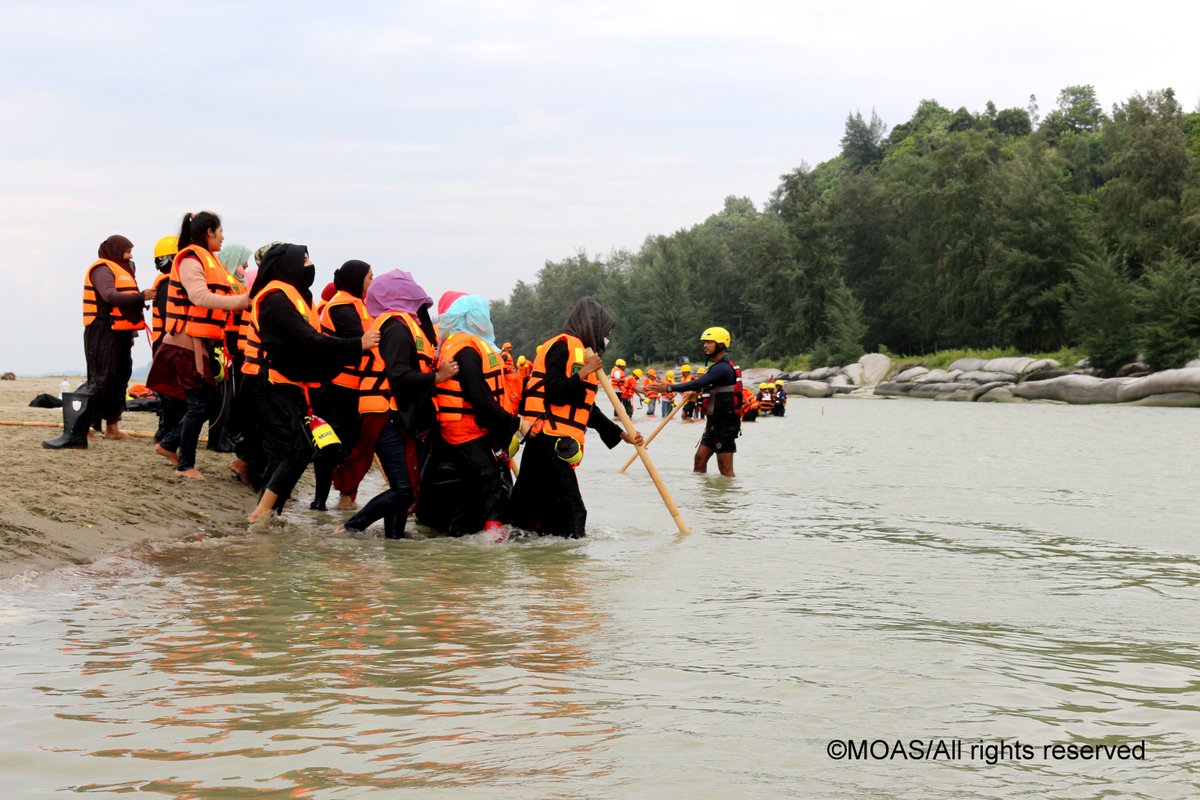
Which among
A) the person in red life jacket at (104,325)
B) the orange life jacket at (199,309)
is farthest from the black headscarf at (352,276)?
the person in red life jacket at (104,325)

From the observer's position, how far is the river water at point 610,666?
3.83 metres

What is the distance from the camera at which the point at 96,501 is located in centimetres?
873

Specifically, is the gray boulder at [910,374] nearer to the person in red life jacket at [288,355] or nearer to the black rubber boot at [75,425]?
the black rubber boot at [75,425]

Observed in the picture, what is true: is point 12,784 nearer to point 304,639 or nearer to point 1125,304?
point 304,639

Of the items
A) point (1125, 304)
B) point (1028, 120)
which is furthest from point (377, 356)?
point (1028, 120)

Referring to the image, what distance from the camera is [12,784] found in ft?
11.8

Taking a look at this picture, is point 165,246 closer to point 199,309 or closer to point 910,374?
point 199,309

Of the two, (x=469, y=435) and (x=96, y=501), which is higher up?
(x=469, y=435)

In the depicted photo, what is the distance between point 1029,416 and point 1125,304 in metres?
20.9

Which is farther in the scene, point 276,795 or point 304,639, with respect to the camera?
point 304,639

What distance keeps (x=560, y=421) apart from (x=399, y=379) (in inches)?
51.1

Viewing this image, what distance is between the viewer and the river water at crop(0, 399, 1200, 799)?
383 cm

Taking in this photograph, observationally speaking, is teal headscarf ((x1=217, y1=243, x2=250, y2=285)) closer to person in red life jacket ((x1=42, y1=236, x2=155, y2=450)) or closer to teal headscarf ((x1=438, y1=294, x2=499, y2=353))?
person in red life jacket ((x1=42, y1=236, x2=155, y2=450))

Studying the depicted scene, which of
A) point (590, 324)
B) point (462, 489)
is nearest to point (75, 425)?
point (462, 489)
